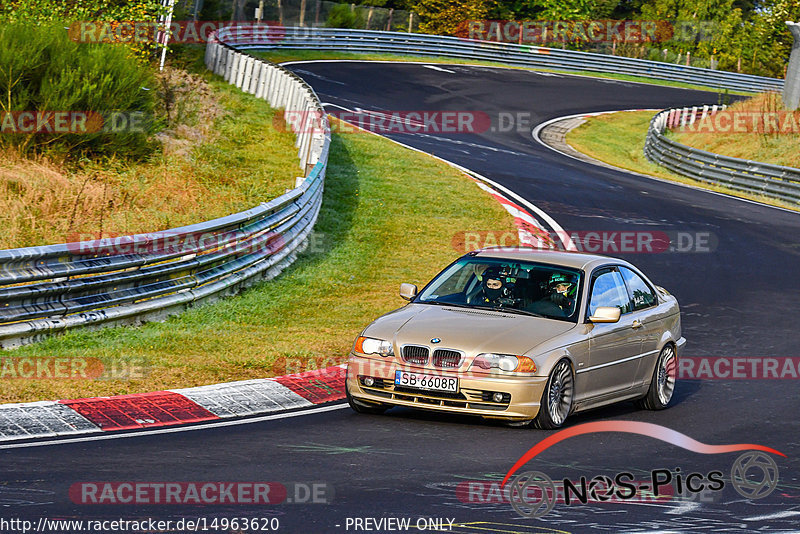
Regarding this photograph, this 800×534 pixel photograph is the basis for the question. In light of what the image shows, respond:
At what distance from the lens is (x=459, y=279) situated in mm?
10469

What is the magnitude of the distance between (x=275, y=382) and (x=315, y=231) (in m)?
8.59

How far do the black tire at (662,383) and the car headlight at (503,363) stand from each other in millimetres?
2238

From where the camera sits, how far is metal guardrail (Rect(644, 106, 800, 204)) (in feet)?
97.3

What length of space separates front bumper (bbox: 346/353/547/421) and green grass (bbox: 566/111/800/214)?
69.5ft

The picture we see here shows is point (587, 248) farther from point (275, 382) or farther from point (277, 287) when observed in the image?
point (275, 382)

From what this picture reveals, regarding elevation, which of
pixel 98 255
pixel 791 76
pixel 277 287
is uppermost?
pixel 791 76

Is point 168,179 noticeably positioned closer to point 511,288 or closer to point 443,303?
point 443,303

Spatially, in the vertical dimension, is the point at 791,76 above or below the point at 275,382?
above

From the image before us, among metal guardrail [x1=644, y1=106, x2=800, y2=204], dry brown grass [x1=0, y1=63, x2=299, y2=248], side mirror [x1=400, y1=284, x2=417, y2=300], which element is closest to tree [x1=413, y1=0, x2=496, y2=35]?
metal guardrail [x1=644, y1=106, x2=800, y2=204]

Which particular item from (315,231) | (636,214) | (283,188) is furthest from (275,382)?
(636,214)

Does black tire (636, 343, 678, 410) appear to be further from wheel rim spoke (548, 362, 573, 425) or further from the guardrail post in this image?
the guardrail post

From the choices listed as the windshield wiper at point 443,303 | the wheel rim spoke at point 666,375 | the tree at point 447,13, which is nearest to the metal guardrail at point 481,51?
the tree at point 447,13

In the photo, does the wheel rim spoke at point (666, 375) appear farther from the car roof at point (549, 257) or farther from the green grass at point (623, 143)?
the green grass at point (623, 143)

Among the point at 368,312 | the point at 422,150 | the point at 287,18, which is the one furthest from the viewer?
the point at 287,18
